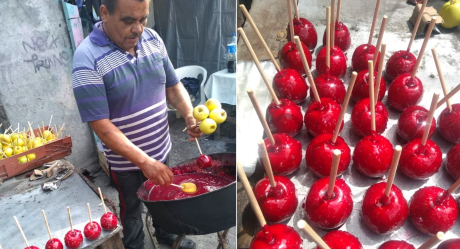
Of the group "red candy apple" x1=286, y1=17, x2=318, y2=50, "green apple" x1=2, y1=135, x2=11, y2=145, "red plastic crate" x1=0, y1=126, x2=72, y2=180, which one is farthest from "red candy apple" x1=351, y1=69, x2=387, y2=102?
"green apple" x1=2, y1=135, x2=11, y2=145

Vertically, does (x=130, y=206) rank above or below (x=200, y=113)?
below

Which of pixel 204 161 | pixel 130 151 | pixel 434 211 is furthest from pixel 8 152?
pixel 434 211

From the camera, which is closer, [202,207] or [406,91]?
[202,207]

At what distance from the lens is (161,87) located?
1149mm

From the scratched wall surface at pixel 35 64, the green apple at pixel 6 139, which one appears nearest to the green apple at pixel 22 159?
the green apple at pixel 6 139

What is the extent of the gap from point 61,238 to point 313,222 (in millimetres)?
1178

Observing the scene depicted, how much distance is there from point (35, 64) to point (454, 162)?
219 centimetres

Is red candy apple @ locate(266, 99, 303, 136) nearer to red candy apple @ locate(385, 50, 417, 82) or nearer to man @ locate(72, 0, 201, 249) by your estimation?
man @ locate(72, 0, 201, 249)

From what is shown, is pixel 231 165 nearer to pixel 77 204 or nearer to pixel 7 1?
pixel 77 204

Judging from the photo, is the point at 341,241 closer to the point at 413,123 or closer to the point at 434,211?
the point at 434,211

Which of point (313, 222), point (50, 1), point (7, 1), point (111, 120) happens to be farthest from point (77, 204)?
point (313, 222)

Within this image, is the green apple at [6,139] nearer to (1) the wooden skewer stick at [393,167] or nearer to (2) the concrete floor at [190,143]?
(2) the concrete floor at [190,143]

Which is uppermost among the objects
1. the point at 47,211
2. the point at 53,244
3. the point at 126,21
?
the point at 126,21

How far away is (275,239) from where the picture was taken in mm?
939
